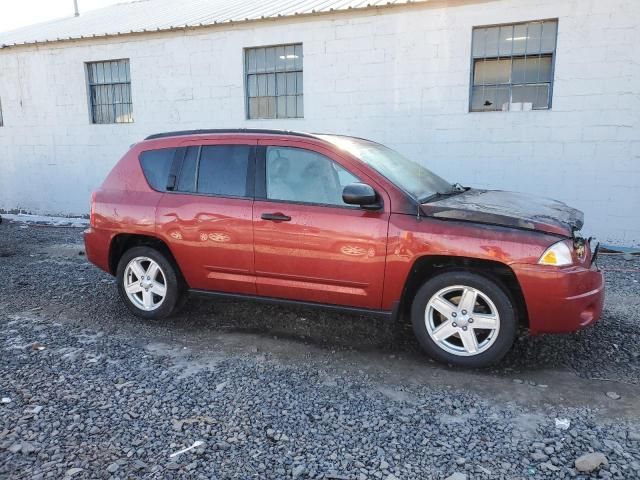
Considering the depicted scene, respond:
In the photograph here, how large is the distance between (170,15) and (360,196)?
34.2ft

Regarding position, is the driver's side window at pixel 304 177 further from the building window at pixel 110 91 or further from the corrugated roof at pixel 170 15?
the building window at pixel 110 91

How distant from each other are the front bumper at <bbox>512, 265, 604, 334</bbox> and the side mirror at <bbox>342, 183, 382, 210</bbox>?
1.13 m

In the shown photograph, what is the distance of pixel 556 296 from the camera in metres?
3.48

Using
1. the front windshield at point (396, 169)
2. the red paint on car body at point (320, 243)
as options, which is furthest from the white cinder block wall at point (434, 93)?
the red paint on car body at point (320, 243)

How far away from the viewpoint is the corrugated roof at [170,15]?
948 cm

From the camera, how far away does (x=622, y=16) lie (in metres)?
7.41

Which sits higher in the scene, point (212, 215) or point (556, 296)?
point (212, 215)

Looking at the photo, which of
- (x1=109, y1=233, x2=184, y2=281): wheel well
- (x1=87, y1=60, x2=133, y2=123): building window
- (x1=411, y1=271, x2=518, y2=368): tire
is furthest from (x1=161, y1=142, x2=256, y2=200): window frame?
(x1=87, y1=60, x2=133, y2=123): building window

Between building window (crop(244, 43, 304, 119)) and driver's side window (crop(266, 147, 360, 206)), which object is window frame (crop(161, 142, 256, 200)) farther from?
building window (crop(244, 43, 304, 119))

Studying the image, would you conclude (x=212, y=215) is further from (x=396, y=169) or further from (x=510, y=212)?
(x=510, y=212)

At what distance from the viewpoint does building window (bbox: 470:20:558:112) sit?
7.93 m

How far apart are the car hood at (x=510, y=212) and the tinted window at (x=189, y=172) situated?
213 cm

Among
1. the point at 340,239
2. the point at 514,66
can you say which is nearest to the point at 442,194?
the point at 340,239

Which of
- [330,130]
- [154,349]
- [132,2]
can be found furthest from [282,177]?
[132,2]
